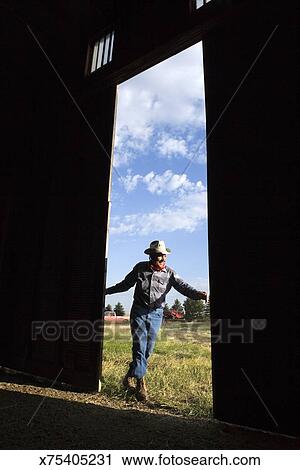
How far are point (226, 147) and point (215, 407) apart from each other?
267 centimetres

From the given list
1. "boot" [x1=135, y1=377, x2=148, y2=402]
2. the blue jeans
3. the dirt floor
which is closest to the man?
the blue jeans

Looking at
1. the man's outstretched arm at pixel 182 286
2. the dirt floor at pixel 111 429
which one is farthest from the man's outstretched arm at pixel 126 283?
Result: the dirt floor at pixel 111 429

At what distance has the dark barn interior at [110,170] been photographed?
3.01m

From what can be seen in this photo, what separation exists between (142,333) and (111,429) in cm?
132

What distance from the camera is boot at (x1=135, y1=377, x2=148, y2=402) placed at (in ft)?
12.6

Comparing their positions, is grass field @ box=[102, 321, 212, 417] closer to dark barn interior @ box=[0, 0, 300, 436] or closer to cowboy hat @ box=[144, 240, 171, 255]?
dark barn interior @ box=[0, 0, 300, 436]

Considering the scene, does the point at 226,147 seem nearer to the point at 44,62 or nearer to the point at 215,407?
the point at 215,407

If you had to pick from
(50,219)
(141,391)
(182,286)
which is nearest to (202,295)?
(182,286)

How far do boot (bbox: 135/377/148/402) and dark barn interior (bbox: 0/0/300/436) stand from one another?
77 centimetres

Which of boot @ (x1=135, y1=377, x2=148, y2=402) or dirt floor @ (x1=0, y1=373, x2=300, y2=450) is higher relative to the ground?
boot @ (x1=135, y1=377, x2=148, y2=402)

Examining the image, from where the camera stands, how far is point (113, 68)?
511cm

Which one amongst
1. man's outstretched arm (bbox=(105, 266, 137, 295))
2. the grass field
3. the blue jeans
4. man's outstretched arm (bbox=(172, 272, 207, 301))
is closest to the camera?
the grass field

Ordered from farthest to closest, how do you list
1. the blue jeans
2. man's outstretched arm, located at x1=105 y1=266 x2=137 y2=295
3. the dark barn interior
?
man's outstretched arm, located at x1=105 y1=266 x2=137 y2=295
the blue jeans
the dark barn interior

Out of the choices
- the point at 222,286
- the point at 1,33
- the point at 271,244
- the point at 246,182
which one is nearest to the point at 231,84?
the point at 246,182
